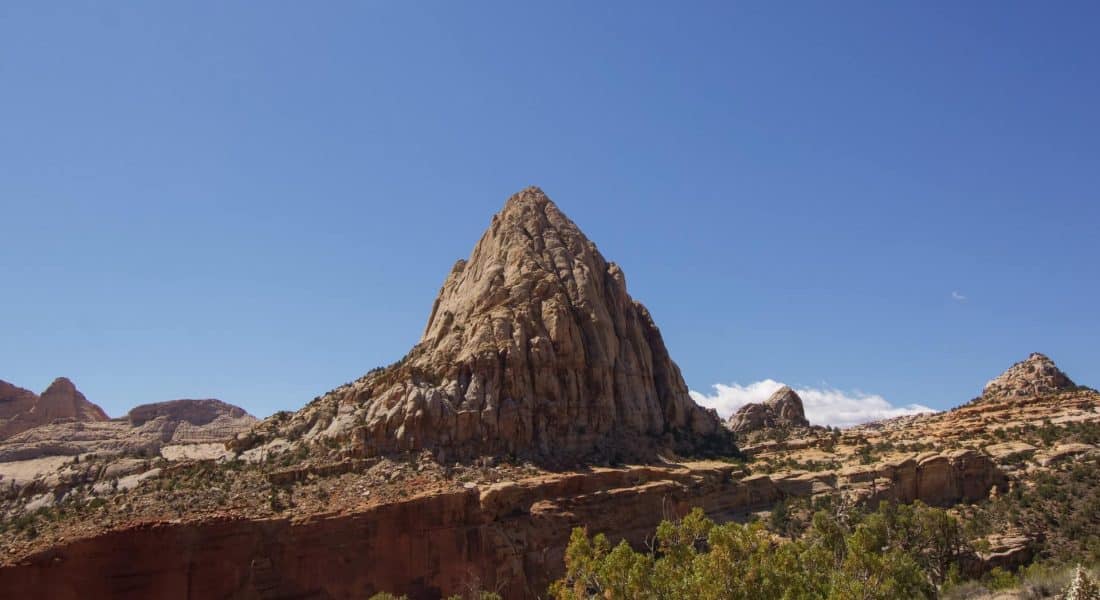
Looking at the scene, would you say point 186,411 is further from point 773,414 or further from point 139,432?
point 773,414

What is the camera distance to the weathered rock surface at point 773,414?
9862cm

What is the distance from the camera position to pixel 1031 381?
9256 cm

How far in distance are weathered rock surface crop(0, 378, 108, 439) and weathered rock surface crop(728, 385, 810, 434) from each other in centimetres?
10183

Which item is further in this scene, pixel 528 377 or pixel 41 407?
pixel 41 407

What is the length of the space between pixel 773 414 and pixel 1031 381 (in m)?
32.2

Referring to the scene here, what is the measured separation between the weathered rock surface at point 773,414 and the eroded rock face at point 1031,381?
79.6 ft

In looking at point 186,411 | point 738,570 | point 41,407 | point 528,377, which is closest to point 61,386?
point 41,407

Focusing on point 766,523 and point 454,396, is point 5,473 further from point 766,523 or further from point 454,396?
point 766,523

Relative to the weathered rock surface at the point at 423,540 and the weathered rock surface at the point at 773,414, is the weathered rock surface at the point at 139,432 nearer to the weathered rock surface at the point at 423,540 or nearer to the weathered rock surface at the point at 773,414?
the weathered rock surface at the point at 423,540

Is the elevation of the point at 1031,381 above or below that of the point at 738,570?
above

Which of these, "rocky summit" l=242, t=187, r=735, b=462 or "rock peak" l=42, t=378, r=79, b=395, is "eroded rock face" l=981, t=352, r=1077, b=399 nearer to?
"rocky summit" l=242, t=187, r=735, b=462

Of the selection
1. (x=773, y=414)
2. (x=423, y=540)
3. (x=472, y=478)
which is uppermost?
(x=773, y=414)

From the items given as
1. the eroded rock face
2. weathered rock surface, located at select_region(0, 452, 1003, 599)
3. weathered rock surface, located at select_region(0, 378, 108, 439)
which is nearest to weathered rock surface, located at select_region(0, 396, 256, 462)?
weathered rock surface, located at select_region(0, 378, 108, 439)


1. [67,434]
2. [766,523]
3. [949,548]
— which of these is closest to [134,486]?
[766,523]
